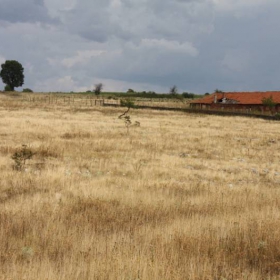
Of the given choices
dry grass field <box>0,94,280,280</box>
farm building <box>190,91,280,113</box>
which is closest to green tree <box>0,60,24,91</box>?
farm building <box>190,91,280,113</box>

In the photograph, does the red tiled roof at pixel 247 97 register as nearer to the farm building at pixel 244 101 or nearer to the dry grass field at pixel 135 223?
the farm building at pixel 244 101

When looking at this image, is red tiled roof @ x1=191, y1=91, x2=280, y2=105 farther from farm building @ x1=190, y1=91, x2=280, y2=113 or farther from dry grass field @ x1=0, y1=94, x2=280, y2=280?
dry grass field @ x1=0, y1=94, x2=280, y2=280

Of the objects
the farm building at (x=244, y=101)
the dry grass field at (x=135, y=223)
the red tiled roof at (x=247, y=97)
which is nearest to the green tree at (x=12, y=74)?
the farm building at (x=244, y=101)

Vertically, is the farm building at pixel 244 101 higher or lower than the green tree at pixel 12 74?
lower

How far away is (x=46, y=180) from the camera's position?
10.7 meters

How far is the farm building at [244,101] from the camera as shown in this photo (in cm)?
7659

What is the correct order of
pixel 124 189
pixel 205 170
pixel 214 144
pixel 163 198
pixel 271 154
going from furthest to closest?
1. pixel 214 144
2. pixel 271 154
3. pixel 205 170
4. pixel 124 189
5. pixel 163 198

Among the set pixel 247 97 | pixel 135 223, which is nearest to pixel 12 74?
pixel 247 97

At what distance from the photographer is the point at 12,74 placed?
13288 cm

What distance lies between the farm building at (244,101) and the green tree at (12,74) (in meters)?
70.3

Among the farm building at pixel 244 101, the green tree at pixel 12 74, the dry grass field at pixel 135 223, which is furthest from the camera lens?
the green tree at pixel 12 74

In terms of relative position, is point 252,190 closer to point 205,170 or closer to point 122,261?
point 205,170

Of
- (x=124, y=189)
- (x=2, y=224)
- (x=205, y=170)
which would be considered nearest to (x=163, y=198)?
(x=124, y=189)

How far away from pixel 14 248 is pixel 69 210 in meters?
2.23
